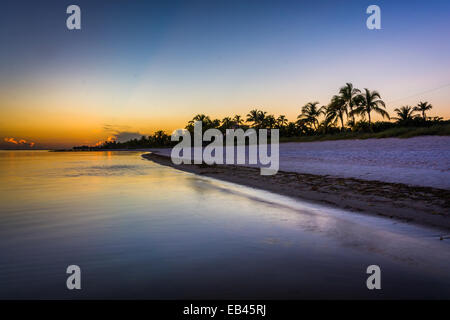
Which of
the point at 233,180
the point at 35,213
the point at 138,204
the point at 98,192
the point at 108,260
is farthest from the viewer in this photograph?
the point at 233,180

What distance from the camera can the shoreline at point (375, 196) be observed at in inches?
289

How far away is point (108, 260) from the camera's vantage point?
5277mm

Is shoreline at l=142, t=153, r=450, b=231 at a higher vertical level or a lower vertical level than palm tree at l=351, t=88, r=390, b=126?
lower

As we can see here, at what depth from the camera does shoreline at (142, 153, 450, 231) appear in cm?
734

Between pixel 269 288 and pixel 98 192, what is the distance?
1329 cm

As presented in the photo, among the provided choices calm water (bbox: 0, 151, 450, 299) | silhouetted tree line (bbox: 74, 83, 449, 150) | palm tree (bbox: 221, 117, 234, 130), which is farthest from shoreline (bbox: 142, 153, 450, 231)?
palm tree (bbox: 221, 117, 234, 130)

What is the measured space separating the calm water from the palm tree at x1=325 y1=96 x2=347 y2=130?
173 ft

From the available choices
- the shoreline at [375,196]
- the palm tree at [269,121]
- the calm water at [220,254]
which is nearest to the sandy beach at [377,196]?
the shoreline at [375,196]

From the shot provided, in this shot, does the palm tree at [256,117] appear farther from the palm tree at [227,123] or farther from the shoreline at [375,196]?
the shoreline at [375,196]

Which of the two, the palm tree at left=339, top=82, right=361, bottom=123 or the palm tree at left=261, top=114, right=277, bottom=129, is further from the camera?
the palm tree at left=261, top=114, right=277, bottom=129

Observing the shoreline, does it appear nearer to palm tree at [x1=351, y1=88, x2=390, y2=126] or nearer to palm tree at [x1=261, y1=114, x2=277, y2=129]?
palm tree at [x1=351, y1=88, x2=390, y2=126]

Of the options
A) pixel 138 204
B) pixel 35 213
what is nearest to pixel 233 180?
pixel 138 204

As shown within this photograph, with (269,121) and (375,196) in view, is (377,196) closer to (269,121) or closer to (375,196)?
(375,196)
